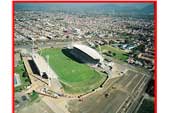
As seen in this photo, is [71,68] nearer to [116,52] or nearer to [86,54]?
[86,54]

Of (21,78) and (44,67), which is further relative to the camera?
(44,67)

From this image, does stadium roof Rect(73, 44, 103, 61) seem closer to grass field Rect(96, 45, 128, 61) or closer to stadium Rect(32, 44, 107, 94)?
stadium Rect(32, 44, 107, 94)

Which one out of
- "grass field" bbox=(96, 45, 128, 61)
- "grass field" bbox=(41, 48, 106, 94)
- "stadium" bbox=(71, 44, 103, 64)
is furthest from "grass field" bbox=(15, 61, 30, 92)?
"grass field" bbox=(96, 45, 128, 61)

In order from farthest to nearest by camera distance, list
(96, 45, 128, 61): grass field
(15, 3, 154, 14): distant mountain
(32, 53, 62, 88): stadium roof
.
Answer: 1. (96, 45, 128, 61): grass field
2. (32, 53, 62, 88): stadium roof
3. (15, 3, 154, 14): distant mountain

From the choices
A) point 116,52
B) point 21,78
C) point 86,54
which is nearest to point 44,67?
point 21,78

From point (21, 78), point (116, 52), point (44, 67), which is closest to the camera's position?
point (21, 78)
